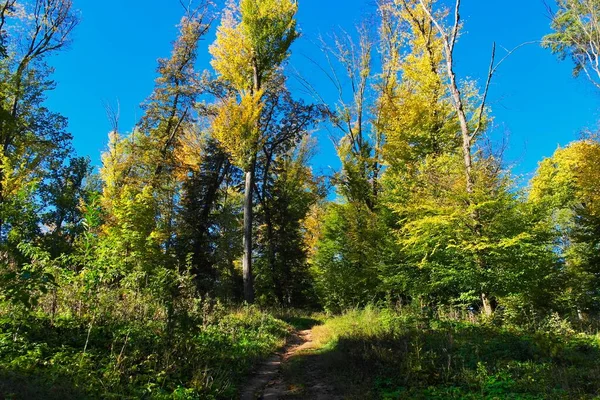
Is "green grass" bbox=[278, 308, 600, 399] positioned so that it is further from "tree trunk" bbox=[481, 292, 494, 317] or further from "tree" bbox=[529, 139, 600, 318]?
"tree" bbox=[529, 139, 600, 318]

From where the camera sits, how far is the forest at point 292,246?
17.7 feet

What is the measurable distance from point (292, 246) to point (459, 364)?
730 inches

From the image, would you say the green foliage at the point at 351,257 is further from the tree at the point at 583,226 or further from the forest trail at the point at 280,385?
the forest trail at the point at 280,385

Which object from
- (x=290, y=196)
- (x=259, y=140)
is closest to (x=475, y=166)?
(x=259, y=140)

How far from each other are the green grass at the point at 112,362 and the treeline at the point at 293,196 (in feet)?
1.66

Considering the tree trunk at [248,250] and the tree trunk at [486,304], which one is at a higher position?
the tree trunk at [248,250]

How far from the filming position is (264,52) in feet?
55.6

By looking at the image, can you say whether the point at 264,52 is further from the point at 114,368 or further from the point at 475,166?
the point at 114,368

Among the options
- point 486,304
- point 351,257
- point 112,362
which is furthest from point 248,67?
point 112,362

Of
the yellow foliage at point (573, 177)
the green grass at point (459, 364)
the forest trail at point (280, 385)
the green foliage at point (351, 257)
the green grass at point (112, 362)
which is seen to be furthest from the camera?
the green foliage at point (351, 257)

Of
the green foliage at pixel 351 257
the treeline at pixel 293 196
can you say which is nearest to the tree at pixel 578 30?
the treeline at pixel 293 196

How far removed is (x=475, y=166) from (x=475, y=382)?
7604 mm

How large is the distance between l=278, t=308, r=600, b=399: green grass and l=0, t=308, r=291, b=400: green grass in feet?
5.16

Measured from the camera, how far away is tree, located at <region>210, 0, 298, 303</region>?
52.4 ft
